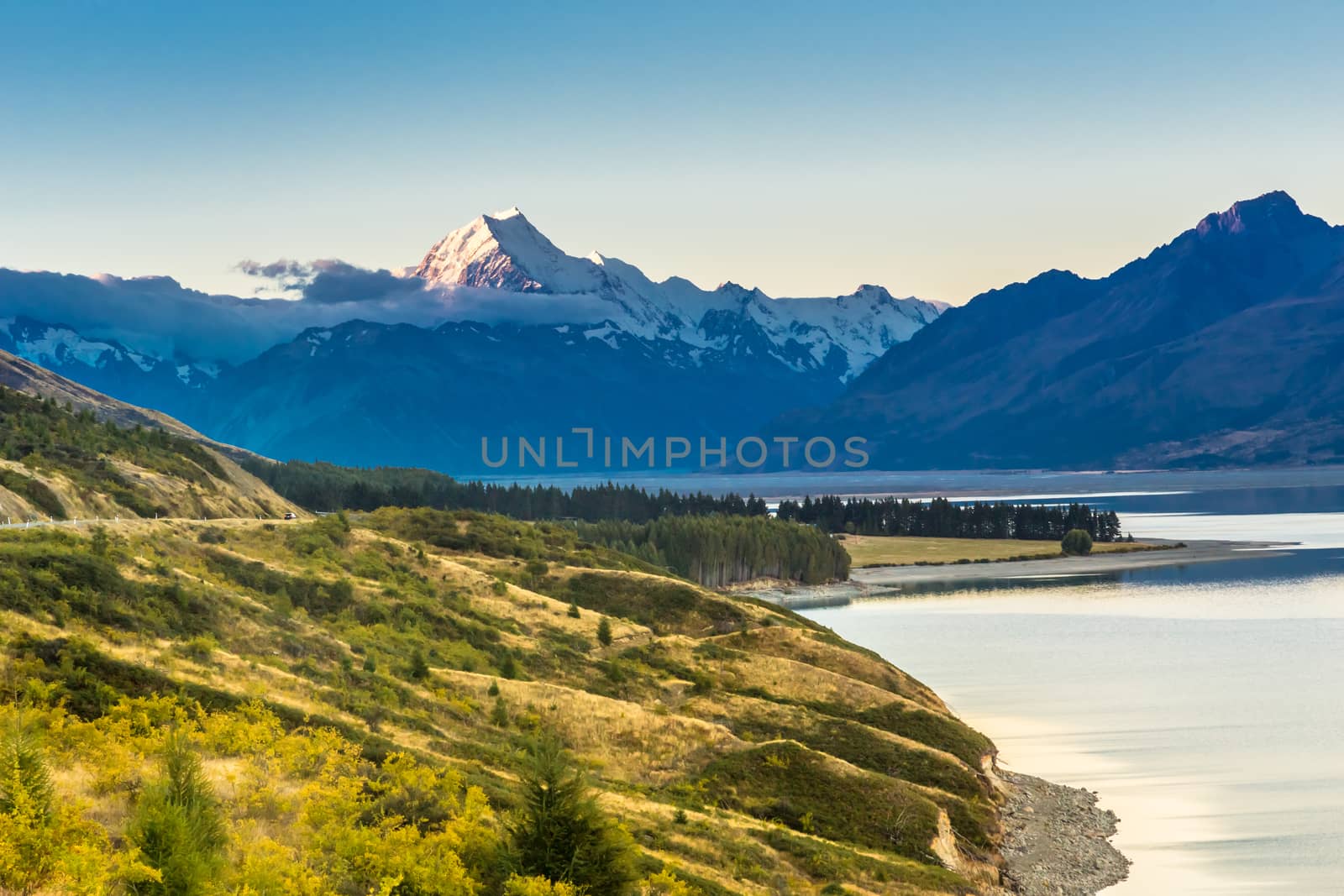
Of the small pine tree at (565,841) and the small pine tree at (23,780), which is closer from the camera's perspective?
the small pine tree at (23,780)

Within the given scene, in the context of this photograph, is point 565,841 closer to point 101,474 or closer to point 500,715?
point 500,715

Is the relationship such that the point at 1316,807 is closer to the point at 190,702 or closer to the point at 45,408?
the point at 190,702

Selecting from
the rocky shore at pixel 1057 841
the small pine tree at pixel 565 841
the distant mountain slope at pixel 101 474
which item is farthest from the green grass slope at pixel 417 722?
the distant mountain slope at pixel 101 474

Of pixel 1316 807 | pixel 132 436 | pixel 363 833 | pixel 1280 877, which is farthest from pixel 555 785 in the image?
pixel 132 436

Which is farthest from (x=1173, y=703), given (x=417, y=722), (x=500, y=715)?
(x=417, y=722)

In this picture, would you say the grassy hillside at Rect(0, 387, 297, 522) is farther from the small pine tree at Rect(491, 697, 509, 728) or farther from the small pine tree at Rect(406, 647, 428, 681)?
the small pine tree at Rect(491, 697, 509, 728)

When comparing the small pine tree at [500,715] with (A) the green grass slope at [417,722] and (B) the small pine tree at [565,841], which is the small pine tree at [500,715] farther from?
(B) the small pine tree at [565,841]
